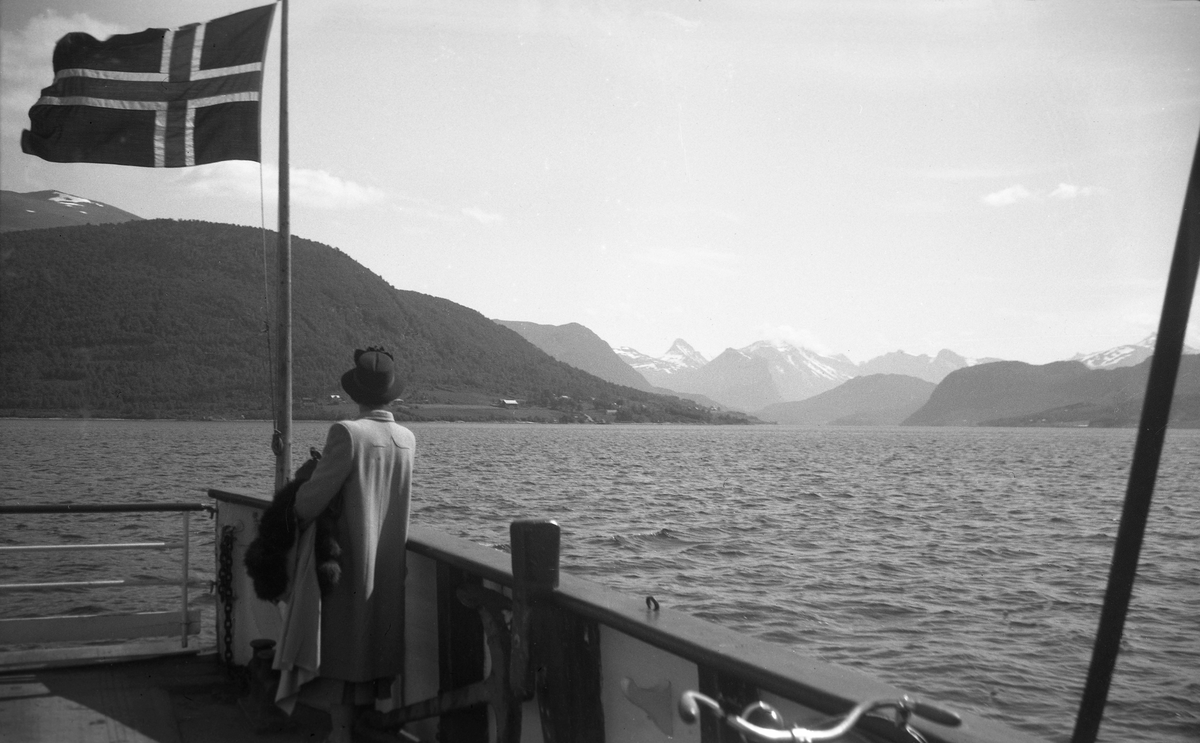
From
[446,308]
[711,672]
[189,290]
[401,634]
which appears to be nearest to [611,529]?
[401,634]

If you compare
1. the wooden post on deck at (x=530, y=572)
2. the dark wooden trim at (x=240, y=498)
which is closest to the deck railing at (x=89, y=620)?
the dark wooden trim at (x=240, y=498)

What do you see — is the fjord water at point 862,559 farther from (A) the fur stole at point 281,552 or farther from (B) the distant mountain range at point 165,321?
(B) the distant mountain range at point 165,321

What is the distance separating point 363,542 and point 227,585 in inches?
84.3

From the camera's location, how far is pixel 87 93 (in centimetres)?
698

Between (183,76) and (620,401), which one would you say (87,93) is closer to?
(183,76)

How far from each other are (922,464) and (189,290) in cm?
10326

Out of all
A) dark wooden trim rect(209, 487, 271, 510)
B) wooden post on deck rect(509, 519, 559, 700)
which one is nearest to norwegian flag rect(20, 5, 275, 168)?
dark wooden trim rect(209, 487, 271, 510)

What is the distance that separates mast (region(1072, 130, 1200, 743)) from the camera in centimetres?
108

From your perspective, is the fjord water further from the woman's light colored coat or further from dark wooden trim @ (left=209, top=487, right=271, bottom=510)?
the woman's light colored coat

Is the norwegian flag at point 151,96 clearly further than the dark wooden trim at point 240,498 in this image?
Yes

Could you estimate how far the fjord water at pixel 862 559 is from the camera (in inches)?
494

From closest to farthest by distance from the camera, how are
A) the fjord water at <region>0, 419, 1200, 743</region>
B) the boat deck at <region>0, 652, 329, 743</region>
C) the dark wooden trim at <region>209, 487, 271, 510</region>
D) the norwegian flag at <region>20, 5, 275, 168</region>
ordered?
1. the boat deck at <region>0, 652, 329, 743</region>
2. the dark wooden trim at <region>209, 487, 271, 510</region>
3. the norwegian flag at <region>20, 5, 275, 168</region>
4. the fjord water at <region>0, 419, 1200, 743</region>

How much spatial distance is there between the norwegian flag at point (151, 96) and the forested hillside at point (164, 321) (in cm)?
11410

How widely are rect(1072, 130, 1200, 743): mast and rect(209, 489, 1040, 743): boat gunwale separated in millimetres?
556
